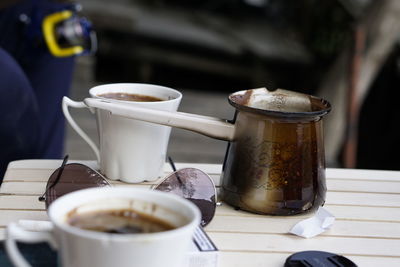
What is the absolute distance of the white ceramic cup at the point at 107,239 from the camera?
61cm

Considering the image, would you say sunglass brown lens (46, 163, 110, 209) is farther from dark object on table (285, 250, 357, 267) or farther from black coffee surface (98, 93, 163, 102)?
dark object on table (285, 250, 357, 267)

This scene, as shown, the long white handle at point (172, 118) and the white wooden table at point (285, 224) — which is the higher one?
the long white handle at point (172, 118)

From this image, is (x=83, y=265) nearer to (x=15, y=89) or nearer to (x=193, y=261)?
(x=193, y=261)

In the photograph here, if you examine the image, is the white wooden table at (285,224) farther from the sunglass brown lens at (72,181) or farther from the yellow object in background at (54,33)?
the yellow object in background at (54,33)

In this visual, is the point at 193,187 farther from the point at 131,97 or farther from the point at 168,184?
the point at 131,97

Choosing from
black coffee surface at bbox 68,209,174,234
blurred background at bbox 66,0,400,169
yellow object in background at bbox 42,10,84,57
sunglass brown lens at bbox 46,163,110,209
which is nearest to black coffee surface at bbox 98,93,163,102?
sunglass brown lens at bbox 46,163,110,209

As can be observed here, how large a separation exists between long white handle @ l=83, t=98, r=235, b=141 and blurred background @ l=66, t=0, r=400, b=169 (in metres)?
1.91

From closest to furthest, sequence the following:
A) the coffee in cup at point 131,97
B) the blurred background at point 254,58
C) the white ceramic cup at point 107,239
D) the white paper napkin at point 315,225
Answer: the white ceramic cup at point 107,239 < the white paper napkin at point 315,225 < the coffee in cup at point 131,97 < the blurred background at point 254,58

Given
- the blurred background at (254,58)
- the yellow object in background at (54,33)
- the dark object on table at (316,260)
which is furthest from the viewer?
the blurred background at (254,58)

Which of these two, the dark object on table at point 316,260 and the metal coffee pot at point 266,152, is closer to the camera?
the dark object on table at point 316,260

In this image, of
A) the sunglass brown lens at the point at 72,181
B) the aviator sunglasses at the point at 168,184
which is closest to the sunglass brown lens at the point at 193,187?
the aviator sunglasses at the point at 168,184

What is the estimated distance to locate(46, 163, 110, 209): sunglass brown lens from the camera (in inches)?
39.7

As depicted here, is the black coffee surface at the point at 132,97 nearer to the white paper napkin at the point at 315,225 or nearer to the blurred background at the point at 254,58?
the white paper napkin at the point at 315,225

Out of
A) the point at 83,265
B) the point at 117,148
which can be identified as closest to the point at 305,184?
the point at 117,148
